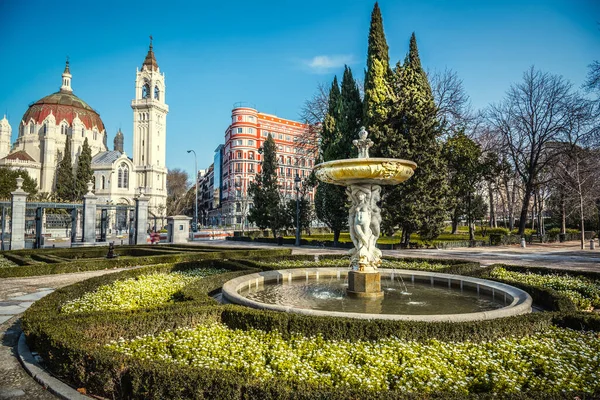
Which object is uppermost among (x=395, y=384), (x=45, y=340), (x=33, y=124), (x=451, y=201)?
(x=33, y=124)

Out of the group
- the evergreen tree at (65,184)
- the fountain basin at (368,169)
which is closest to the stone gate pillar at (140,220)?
the fountain basin at (368,169)

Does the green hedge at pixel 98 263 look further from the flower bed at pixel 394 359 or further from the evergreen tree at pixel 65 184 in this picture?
the evergreen tree at pixel 65 184

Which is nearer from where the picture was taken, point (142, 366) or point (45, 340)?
point (142, 366)

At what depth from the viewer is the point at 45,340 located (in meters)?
4.43

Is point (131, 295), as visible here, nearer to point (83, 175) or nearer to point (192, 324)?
point (192, 324)

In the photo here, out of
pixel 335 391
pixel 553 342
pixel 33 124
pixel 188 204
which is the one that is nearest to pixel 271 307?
pixel 335 391

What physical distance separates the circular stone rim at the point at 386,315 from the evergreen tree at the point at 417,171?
11860mm

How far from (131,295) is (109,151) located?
252 ft

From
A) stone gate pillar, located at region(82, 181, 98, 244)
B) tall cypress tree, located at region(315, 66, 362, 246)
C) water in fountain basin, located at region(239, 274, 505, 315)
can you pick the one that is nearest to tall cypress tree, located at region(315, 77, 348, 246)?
tall cypress tree, located at region(315, 66, 362, 246)

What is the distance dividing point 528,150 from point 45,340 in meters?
40.2

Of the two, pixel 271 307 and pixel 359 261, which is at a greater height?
pixel 359 261

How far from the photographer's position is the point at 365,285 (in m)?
7.95

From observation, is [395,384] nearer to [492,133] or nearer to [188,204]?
[492,133]

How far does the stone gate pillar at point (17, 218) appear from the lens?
2100 centimetres
